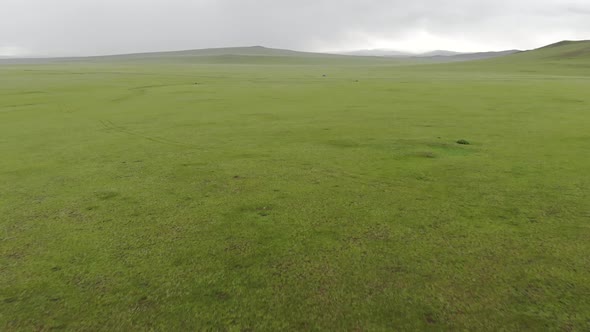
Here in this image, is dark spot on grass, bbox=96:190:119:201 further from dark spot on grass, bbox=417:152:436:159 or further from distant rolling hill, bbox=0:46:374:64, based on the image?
distant rolling hill, bbox=0:46:374:64

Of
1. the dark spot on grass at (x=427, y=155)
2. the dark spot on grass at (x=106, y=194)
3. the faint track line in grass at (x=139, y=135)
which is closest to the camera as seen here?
the dark spot on grass at (x=106, y=194)

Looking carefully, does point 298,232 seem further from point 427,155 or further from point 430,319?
point 427,155

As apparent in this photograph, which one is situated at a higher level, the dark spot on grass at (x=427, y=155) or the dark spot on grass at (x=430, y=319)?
the dark spot on grass at (x=427, y=155)

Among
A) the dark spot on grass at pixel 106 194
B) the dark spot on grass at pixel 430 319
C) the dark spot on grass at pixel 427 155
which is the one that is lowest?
the dark spot on grass at pixel 430 319

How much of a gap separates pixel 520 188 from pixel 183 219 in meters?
2.98

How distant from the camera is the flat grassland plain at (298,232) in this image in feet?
6.64

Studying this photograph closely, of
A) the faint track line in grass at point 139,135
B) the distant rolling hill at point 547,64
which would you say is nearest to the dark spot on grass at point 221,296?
the faint track line in grass at point 139,135

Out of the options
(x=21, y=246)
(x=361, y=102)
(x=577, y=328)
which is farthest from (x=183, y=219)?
(x=361, y=102)

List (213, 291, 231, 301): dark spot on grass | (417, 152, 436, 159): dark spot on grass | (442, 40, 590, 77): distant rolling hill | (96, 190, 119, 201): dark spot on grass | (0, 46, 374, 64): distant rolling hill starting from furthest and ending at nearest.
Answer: (0, 46, 374, 64): distant rolling hill → (442, 40, 590, 77): distant rolling hill → (417, 152, 436, 159): dark spot on grass → (96, 190, 119, 201): dark spot on grass → (213, 291, 231, 301): dark spot on grass

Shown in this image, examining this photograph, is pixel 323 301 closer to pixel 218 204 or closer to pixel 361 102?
pixel 218 204

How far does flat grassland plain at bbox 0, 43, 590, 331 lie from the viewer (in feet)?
Answer: 6.64

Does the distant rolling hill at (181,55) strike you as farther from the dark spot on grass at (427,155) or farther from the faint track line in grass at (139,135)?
the dark spot on grass at (427,155)

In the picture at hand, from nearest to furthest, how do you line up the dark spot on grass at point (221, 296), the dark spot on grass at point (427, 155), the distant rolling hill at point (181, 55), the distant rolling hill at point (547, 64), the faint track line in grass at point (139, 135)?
the dark spot on grass at point (221, 296) → the dark spot on grass at point (427, 155) → the faint track line in grass at point (139, 135) → the distant rolling hill at point (547, 64) → the distant rolling hill at point (181, 55)

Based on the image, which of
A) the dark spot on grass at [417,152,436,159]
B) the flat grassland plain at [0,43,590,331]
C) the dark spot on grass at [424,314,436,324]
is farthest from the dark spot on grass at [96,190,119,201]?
the dark spot on grass at [417,152,436,159]
